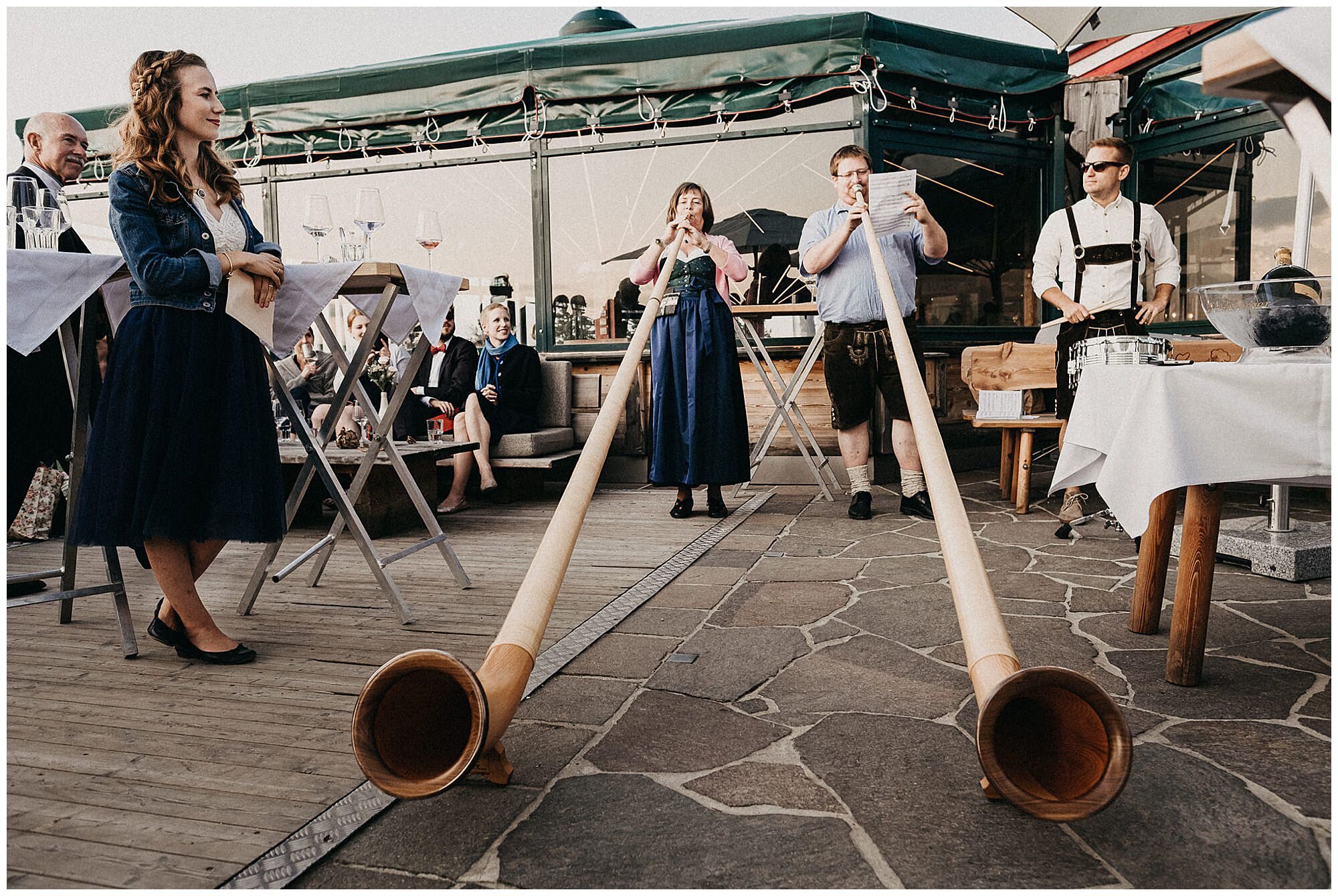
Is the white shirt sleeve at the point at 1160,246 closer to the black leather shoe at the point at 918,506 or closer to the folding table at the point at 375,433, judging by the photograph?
the black leather shoe at the point at 918,506

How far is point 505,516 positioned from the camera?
5023 mm

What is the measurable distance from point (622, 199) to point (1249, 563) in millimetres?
4839

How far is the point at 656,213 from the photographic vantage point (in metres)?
6.73

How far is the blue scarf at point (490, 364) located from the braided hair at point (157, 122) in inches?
131

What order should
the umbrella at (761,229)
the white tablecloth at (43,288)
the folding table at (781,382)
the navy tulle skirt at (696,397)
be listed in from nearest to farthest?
the white tablecloth at (43,288) → the navy tulle skirt at (696,397) → the folding table at (781,382) → the umbrella at (761,229)

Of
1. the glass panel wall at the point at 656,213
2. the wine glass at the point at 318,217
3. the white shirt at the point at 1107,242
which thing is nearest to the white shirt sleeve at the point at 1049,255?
the white shirt at the point at 1107,242

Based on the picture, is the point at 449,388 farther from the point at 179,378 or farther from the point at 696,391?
the point at 179,378

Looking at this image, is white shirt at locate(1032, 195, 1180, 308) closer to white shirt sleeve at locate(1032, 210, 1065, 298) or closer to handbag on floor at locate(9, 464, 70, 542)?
white shirt sleeve at locate(1032, 210, 1065, 298)

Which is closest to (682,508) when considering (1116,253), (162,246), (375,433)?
(375,433)

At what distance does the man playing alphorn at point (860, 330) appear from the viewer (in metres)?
4.46

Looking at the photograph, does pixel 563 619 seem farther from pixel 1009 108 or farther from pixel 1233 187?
pixel 1233 187

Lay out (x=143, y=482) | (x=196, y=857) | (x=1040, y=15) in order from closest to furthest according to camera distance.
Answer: (x=196, y=857) < (x=143, y=482) < (x=1040, y=15)

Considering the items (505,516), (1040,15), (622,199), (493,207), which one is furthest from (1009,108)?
(505,516)

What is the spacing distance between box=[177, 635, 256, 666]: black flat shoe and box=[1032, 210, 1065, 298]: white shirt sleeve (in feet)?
11.6
